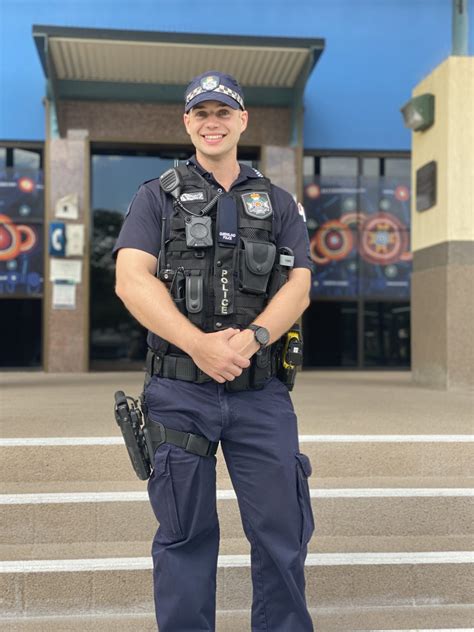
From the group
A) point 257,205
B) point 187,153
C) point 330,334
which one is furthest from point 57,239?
point 257,205

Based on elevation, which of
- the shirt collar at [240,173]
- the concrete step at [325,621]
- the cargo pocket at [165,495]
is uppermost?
the shirt collar at [240,173]

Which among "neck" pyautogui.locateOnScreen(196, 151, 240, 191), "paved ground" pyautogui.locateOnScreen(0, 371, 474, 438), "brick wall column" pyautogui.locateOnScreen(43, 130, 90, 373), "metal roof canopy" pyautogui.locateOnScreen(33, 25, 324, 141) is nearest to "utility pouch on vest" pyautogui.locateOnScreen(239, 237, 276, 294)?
"neck" pyautogui.locateOnScreen(196, 151, 240, 191)

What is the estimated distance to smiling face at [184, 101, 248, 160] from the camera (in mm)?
2402

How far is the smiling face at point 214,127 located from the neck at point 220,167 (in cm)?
3

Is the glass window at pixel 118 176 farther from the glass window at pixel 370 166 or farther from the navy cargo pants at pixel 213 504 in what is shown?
the navy cargo pants at pixel 213 504

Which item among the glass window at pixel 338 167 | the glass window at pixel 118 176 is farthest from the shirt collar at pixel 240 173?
the glass window at pixel 118 176

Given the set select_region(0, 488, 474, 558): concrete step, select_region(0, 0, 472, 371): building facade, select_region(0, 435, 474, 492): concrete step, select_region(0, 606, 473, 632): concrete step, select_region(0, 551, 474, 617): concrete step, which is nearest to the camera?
select_region(0, 606, 473, 632): concrete step

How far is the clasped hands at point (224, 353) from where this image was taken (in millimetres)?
2143

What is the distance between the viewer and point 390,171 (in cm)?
1056

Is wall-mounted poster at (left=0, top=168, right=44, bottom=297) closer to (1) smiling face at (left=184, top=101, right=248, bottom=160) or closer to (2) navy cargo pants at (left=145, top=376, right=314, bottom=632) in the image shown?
(1) smiling face at (left=184, top=101, right=248, bottom=160)

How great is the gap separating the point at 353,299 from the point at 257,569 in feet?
28.0

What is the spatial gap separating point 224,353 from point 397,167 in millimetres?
9080

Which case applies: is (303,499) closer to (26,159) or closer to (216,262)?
(216,262)

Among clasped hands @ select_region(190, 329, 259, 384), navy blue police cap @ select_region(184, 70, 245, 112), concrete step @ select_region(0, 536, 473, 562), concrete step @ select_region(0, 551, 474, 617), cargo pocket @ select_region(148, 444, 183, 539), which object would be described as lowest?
concrete step @ select_region(0, 551, 474, 617)
